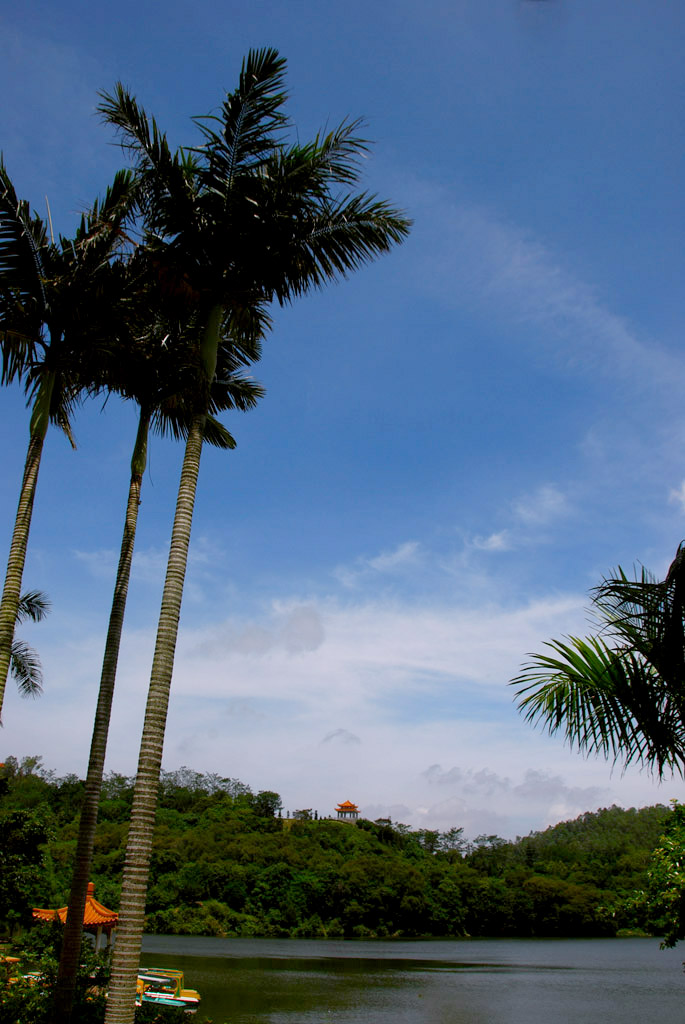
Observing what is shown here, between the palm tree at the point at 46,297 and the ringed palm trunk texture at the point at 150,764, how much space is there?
106 inches

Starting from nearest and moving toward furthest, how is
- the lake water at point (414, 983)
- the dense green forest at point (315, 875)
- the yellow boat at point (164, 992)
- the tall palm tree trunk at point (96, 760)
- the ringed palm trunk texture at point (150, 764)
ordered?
the ringed palm trunk texture at point (150, 764) < the tall palm tree trunk at point (96, 760) < the yellow boat at point (164, 992) < the lake water at point (414, 983) < the dense green forest at point (315, 875)

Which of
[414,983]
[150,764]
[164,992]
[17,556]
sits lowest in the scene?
[414,983]

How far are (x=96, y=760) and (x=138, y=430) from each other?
17.2ft

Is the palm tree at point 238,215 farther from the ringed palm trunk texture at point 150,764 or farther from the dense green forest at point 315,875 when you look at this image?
the dense green forest at point 315,875

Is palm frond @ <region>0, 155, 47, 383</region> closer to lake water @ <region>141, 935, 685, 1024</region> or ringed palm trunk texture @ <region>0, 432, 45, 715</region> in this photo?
ringed palm trunk texture @ <region>0, 432, 45, 715</region>

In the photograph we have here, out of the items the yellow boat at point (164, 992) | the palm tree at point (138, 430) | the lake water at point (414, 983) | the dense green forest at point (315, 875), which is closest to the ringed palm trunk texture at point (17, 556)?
the palm tree at point (138, 430)

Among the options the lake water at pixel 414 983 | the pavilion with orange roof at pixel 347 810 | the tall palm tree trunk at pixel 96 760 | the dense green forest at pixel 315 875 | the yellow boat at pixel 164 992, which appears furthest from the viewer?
the pavilion with orange roof at pixel 347 810

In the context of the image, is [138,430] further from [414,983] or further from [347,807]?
[347,807]

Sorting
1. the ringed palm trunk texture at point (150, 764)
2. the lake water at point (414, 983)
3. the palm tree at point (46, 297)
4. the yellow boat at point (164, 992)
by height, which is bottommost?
the lake water at point (414, 983)

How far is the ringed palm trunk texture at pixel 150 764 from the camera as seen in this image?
21.8 feet

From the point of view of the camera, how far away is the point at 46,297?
33.6ft

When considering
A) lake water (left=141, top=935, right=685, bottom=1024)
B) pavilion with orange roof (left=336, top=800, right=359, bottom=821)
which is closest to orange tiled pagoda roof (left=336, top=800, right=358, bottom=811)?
pavilion with orange roof (left=336, top=800, right=359, bottom=821)

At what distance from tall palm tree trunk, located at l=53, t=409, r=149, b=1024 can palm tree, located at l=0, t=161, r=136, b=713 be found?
214 centimetres

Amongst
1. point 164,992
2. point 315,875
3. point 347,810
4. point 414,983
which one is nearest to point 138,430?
point 164,992
